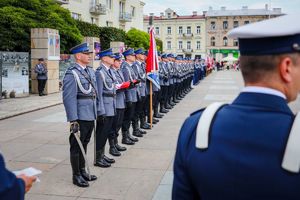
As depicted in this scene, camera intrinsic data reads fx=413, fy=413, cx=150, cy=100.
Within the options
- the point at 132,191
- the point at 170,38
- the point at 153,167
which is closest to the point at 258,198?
the point at 132,191

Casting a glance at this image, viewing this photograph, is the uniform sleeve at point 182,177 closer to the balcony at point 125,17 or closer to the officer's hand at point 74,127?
the officer's hand at point 74,127

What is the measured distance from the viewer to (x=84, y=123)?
5.81 metres

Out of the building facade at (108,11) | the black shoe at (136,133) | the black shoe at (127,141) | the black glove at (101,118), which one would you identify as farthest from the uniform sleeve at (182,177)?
the building facade at (108,11)

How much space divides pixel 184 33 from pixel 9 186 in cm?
9037

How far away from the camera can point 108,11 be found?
4625 centimetres

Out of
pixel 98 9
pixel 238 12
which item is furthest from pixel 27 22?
pixel 238 12

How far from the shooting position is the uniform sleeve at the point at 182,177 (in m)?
1.66

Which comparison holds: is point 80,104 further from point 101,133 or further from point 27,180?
point 27,180

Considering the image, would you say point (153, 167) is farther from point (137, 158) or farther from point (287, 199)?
point (287, 199)

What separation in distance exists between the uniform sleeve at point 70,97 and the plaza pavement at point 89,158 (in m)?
1.00

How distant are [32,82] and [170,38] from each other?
74.6 meters

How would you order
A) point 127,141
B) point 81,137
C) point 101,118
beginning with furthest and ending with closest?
point 127,141, point 101,118, point 81,137

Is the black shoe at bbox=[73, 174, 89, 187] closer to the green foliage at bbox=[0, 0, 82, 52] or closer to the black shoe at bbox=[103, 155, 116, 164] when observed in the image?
the black shoe at bbox=[103, 155, 116, 164]

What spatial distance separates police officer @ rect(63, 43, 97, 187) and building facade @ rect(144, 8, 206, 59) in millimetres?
84753
